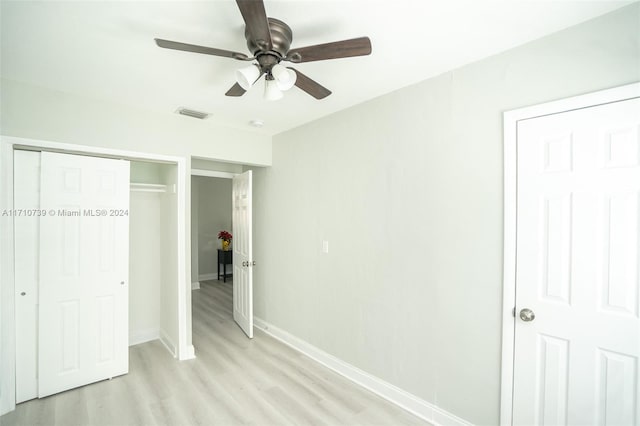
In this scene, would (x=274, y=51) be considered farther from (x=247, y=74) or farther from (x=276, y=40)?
(x=247, y=74)

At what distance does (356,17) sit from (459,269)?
1.73 meters

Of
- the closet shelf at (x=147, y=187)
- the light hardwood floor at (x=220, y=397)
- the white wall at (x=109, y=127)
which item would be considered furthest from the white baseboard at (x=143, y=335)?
the white wall at (x=109, y=127)

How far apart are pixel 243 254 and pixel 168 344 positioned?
1.36 m

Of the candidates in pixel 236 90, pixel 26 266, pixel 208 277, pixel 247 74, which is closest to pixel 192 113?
pixel 236 90

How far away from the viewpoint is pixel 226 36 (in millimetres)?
1718

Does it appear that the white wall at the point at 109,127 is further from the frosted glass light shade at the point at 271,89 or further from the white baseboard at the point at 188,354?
the white baseboard at the point at 188,354

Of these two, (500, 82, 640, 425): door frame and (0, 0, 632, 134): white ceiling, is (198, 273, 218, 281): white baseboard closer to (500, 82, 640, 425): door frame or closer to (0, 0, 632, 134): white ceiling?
(0, 0, 632, 134): white ceiling

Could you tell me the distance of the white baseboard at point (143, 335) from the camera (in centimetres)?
353

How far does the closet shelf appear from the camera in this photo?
3415 mm

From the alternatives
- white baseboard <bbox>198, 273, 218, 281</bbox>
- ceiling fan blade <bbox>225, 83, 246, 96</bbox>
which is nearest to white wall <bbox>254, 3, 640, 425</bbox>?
ceiling fan blade <bbox>225, 83, 246, 96</bbox>

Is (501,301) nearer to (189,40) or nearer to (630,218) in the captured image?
(630,218)

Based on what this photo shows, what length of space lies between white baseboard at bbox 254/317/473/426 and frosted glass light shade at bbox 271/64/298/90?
246 centimetres

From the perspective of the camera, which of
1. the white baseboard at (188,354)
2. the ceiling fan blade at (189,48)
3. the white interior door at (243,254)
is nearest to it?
the ceiling fan blade at (189,48)

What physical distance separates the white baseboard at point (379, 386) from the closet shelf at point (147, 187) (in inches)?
92.2
